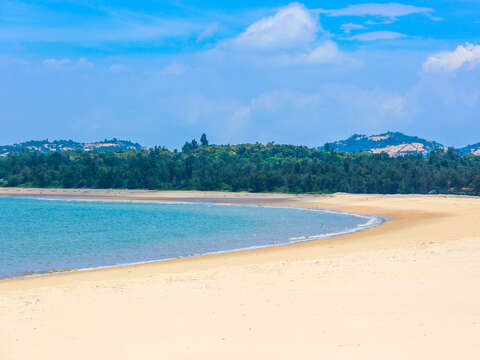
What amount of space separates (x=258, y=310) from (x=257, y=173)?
77526mm

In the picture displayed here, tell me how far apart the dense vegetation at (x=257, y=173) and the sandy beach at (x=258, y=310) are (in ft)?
203

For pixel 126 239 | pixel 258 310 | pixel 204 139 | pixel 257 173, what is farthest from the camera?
pixel 204 139

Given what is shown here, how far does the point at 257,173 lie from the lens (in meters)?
87.3

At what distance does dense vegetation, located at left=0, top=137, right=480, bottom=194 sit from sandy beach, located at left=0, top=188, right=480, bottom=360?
61.9m

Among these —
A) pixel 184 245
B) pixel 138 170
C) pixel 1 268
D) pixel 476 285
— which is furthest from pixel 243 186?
pixel 476 285

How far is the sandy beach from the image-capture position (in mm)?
7770

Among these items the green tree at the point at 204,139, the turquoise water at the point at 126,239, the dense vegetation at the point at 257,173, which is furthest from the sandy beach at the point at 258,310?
the green tree at the point at 204,139

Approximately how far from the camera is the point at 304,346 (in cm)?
779

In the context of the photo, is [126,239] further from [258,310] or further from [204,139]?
[204,139]

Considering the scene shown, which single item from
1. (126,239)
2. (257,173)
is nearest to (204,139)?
(257,173)

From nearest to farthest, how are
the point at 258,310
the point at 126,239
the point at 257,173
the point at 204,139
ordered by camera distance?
the point at 258,310
the point at 126,239
the point at 257,173
the point at 204,139

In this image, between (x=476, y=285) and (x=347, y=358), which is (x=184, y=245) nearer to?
(x=476, y=285)

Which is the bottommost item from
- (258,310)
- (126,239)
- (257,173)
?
(126,239)

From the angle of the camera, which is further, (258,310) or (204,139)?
(204,139)
